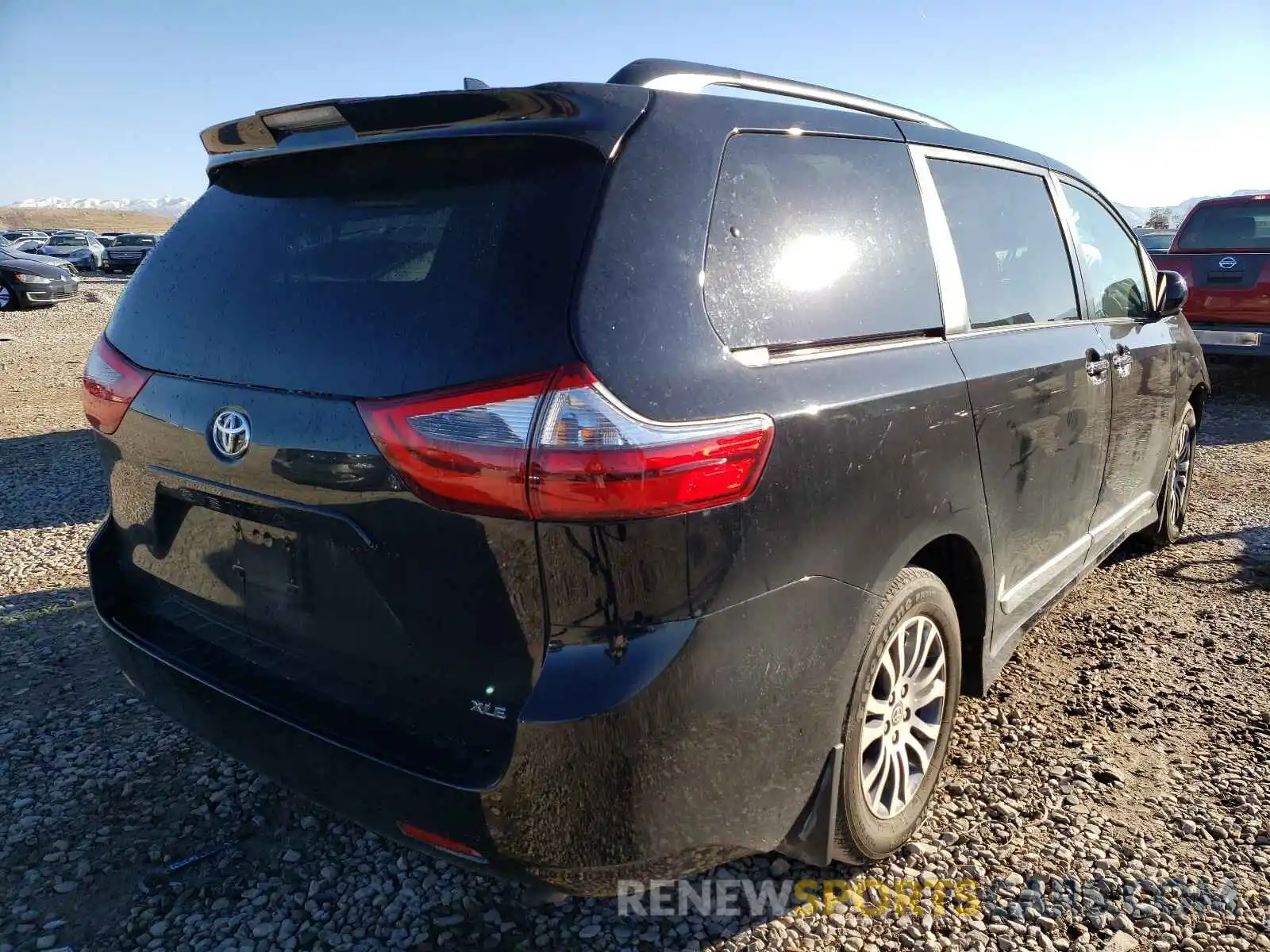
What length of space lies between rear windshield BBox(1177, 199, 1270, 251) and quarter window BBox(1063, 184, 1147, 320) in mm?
6591

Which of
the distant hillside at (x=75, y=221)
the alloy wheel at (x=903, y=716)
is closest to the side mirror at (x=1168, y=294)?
the alloy wheel at (x=903, y=716)

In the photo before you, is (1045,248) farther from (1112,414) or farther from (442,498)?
(442,498)

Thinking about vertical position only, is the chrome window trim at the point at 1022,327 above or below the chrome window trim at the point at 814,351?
below

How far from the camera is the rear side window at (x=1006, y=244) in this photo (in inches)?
102

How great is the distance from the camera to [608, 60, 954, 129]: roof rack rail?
6.17 feet

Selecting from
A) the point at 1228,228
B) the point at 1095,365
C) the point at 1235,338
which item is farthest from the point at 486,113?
the point at 1228,228

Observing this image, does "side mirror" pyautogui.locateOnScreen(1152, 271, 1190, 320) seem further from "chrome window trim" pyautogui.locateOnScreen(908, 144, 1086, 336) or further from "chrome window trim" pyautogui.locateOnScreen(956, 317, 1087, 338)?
"chrome window trim" pyautogui.locateOnScreen(908, 144, 1086, 336)

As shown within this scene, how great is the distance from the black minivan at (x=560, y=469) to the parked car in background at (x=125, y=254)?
36.6 meters

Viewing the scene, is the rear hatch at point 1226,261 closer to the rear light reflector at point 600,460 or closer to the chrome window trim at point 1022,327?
the chrome window trim at point 1022,327

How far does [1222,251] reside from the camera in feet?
29.6

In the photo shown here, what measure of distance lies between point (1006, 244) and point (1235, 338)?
→ 742cm

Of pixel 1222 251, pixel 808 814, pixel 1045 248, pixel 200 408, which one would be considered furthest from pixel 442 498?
pixel 1222 251

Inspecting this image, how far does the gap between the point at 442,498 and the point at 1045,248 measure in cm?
262

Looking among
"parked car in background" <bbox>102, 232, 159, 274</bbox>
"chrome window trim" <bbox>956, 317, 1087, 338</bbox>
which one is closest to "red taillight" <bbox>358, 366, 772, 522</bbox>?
"chrome window trim" <bbox>956, 317, 1087, 338</bbox>
